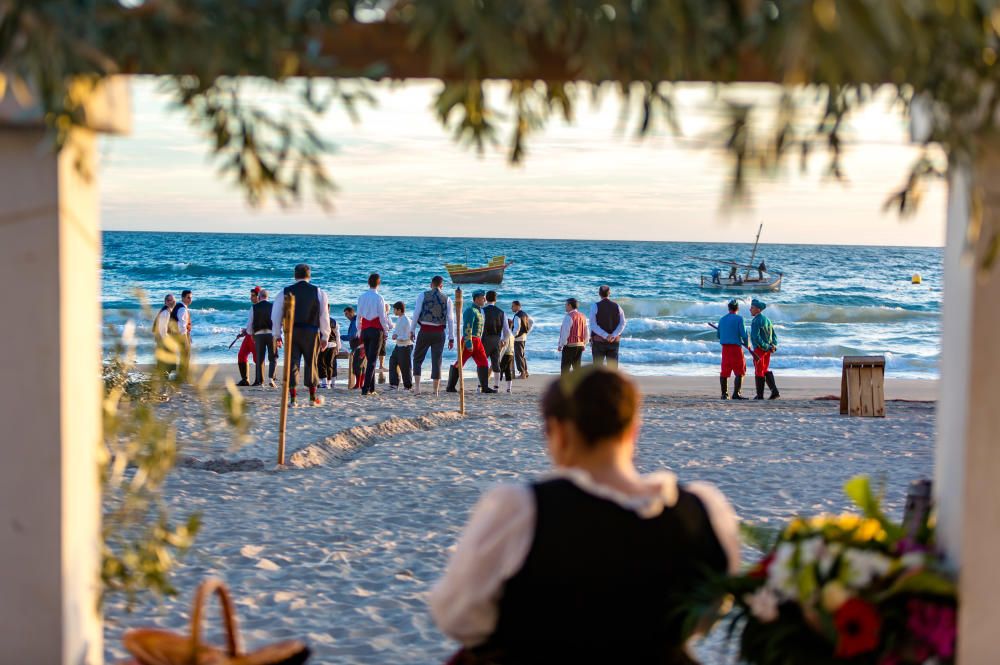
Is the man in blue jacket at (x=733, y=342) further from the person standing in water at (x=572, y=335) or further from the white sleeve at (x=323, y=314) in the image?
the white sleeve at (x=323, y=314)

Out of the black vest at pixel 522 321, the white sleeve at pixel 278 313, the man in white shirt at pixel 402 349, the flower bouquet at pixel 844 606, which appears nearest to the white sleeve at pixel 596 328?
the man in white shirt at pixel 402 349

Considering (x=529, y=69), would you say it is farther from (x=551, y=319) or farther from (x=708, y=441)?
(x=551, y=319)

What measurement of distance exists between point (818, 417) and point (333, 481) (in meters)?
7.24

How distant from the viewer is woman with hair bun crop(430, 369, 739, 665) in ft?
8.13

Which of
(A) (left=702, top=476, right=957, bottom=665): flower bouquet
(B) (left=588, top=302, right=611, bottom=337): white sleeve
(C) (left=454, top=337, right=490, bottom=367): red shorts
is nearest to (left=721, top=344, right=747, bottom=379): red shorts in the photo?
(B) (left=588, top=302, right=611, bottom=337): white sleeve

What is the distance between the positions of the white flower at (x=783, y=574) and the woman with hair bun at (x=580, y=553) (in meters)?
0.31

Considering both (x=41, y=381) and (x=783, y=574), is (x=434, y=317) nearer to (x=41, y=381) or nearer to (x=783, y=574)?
(x=41, y=381)

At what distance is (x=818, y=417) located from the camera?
13.8m

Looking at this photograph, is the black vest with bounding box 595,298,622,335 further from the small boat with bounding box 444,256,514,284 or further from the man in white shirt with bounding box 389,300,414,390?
the small boat with bounding box 444,256,514,284

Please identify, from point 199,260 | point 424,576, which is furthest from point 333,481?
point 199,260

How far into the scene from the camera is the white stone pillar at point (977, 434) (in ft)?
8.84

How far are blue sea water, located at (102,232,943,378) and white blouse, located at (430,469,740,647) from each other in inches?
572

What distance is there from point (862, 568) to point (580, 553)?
0.80 m

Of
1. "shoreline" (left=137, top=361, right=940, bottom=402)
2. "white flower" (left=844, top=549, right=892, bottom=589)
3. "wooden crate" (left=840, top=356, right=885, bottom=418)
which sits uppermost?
"white flower" (left=844, top=549, right=892, bottom=589)
